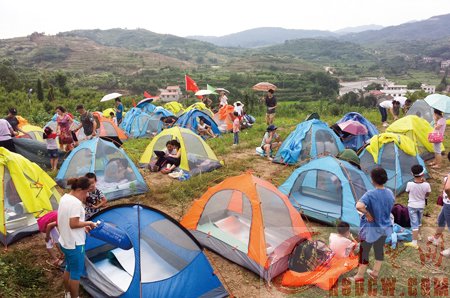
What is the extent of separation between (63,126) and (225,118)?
6812mm

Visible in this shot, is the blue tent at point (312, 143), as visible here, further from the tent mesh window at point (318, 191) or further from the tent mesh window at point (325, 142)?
the tent mesh window at point (318, 191)

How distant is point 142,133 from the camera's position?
13883mm

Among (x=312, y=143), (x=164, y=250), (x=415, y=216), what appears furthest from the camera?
(x=312, y=143)

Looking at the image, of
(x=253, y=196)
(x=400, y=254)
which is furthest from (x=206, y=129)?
(x=400, y=254)

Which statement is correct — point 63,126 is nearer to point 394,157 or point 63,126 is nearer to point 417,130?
point 394,157

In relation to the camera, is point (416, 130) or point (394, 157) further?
point (416, 130)

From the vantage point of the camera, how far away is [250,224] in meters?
5.33

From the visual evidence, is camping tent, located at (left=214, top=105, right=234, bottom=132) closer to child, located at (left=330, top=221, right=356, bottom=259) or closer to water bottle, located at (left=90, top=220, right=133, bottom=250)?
child, located at (left=330, top=221, right=356, bottom=259)

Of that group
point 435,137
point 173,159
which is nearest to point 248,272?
point 173,159

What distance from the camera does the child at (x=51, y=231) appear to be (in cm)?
438

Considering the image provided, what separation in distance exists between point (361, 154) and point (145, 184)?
5.06 m

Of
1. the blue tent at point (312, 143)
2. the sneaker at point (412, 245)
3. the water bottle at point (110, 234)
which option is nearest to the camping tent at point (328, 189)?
the sneaker at point (412, 245)

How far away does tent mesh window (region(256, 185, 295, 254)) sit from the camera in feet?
16.7

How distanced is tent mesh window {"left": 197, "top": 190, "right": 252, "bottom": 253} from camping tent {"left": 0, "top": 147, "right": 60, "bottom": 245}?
2.63m
